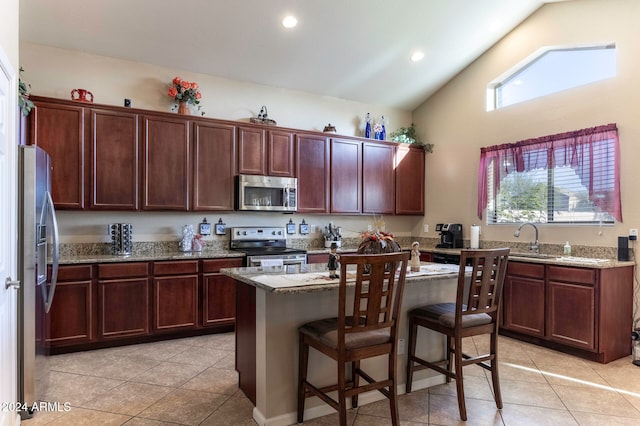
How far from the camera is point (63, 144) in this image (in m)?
3.77

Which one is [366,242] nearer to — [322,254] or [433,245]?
[322,254]

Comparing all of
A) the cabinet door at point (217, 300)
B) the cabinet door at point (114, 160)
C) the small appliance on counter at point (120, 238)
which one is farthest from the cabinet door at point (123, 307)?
the cabinet door at point (114, 160)

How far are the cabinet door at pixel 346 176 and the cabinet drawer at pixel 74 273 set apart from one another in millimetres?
2969

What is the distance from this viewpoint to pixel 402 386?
2.81 m

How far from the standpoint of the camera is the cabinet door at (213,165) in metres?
4.41

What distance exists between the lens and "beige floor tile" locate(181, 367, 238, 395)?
284 cm

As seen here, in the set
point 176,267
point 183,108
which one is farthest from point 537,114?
point 176,267

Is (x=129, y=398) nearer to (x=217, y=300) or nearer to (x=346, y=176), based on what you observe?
(x=217, y=300)

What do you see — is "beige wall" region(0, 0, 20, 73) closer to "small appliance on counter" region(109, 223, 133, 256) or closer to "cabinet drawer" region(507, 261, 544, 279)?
"small appliance on counter" region(109, 223, 133, 256)

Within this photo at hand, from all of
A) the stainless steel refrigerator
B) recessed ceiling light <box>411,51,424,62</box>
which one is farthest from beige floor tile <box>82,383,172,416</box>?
recessed ceiling light <box>411,51,424,62</box>

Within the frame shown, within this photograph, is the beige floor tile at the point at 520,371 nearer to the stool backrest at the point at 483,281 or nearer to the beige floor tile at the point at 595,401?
the beige floor tile at the point at 595,401

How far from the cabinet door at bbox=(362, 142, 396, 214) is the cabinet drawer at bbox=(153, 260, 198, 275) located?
254 cm

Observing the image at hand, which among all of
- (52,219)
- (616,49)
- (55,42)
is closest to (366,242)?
(52,219)

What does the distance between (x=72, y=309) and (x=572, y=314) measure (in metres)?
4.73
